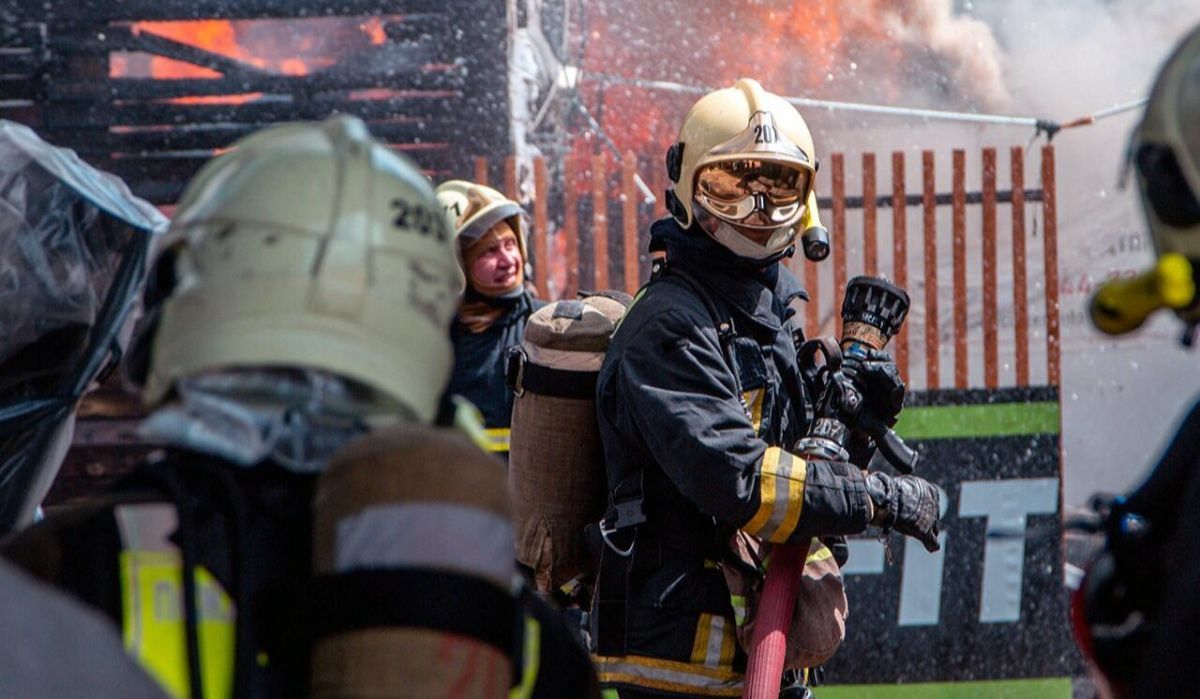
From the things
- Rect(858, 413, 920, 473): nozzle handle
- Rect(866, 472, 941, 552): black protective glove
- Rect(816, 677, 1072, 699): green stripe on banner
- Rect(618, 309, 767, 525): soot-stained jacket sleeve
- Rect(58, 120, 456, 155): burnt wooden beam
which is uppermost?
Rect(58, 120, 456, 155): burnt wooden beam

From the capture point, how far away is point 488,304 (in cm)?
482

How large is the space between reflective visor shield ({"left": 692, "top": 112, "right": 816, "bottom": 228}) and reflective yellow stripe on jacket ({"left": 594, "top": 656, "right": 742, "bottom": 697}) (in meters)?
0.89

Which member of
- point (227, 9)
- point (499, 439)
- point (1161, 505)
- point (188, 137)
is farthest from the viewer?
point (227, 9)

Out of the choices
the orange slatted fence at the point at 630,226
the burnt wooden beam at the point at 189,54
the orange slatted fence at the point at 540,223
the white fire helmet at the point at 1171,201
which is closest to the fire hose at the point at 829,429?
the white fire helmet at the point at 1171,201

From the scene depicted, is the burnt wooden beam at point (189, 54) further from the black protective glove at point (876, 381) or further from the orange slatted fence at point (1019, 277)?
the black protective glove at point (876, 381)

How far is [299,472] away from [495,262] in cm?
354

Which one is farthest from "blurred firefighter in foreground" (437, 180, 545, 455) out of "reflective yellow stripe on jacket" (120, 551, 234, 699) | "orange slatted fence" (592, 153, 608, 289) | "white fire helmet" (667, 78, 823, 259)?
"reflective yellow stripe on jacket" (120, 551, 234, 699)

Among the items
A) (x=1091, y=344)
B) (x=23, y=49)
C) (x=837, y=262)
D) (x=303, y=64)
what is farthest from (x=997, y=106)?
(x=23, y=49)

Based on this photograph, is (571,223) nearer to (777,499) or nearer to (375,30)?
(375,30)

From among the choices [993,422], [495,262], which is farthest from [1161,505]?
[993,422]

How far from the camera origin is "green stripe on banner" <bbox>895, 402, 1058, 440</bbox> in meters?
5.99

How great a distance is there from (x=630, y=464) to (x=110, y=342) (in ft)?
3.60

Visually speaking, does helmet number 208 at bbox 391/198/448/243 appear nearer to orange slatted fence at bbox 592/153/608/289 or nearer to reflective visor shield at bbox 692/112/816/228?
reflective visor shield at bbox 692/112/816/228

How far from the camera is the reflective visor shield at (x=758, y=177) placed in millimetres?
3049
